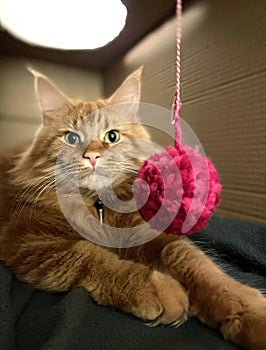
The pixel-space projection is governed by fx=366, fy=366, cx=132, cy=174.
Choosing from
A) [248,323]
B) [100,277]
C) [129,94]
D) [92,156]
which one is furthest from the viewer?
[129,94]

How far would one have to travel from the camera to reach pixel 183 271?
0.71 m

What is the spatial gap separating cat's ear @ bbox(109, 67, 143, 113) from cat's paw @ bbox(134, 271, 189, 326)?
48 cm

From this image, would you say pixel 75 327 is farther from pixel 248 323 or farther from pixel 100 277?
pixel 248 323

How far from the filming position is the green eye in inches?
35.4

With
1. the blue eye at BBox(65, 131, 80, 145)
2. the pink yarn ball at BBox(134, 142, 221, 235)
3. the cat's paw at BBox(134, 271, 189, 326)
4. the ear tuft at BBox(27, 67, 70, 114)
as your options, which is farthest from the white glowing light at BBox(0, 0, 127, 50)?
the cat's paw at BBox(134, 271, 189, 326)

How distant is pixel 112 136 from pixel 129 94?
0.47 feet

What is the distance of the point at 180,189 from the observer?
0.61 metres

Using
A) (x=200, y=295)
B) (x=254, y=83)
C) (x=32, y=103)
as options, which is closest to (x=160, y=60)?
(x=254, y=83)

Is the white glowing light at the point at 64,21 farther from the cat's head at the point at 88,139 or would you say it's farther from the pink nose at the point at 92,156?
the pink nose at the point at 92,156

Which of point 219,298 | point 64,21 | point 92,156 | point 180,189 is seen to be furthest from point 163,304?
point 64,21

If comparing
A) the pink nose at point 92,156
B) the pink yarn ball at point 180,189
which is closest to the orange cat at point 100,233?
the pink nose at point 92,156

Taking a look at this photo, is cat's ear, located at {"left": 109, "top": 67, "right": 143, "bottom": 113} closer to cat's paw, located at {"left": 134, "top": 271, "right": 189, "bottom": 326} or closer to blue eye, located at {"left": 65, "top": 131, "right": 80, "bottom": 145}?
blue eye, located at {"left": 65, "top": 131, "right": 80, "bottom": 145}

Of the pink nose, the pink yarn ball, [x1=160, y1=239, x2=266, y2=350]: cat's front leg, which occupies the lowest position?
[x1=160, y1=239, x2=266, y2=350]: cat's front leg

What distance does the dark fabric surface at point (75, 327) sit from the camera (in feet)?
1.82
